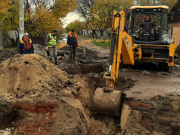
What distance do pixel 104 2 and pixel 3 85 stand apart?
84.3ft

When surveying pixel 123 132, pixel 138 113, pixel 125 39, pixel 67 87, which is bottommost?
pixel 123 132

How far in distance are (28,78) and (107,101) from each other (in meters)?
1.95

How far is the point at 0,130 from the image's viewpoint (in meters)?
3.65

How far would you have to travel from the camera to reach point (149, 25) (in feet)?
27.9

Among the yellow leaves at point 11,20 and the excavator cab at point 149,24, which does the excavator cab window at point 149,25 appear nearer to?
the excavator cab at point 149,24

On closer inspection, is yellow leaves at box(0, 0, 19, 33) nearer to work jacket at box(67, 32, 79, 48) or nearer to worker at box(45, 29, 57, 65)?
work jacket at box(67, 32, 79, 48)

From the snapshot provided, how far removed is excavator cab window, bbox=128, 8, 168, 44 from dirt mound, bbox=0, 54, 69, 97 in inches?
178

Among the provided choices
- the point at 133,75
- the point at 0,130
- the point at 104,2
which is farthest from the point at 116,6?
the point at 0,130

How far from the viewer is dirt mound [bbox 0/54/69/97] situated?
14.7ft

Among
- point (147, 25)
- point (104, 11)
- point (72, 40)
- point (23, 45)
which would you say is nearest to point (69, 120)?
point (23, 45)

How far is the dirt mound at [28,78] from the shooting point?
4.49 metres

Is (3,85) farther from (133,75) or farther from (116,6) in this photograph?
(116,6)

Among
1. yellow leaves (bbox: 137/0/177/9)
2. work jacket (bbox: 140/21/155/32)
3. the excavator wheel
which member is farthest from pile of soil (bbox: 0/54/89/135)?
yellow leaves (bbox: 137/0/177/9)

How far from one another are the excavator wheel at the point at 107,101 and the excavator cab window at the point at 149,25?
15.1ft
